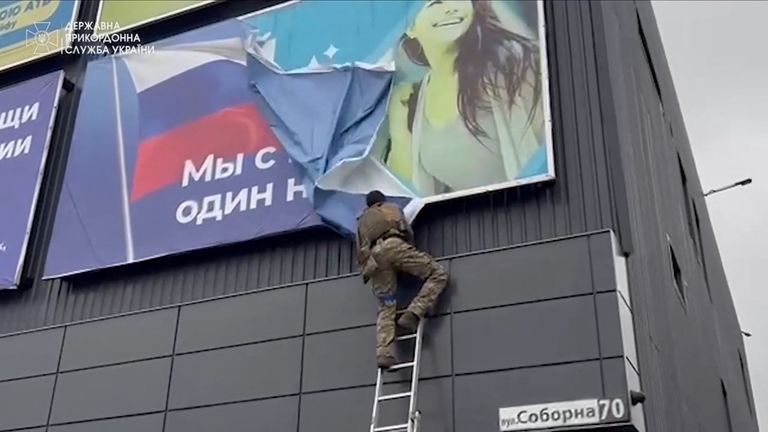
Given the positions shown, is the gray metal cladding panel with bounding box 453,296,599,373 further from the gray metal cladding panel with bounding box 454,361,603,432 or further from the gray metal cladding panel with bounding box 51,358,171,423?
the gray metal cladding panel with bounding box 51,358,171,423

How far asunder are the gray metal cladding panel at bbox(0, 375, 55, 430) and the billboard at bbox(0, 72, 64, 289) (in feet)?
5.65

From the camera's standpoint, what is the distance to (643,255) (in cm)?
1075

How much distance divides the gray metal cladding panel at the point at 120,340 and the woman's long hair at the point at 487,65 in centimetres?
406

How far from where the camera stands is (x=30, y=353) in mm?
12164

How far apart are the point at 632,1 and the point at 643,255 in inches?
217

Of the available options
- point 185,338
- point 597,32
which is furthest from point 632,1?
point 185,338

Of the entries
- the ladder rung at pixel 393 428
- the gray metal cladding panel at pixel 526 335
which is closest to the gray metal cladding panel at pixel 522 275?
the gray metal cladding panel at pixel 526 335

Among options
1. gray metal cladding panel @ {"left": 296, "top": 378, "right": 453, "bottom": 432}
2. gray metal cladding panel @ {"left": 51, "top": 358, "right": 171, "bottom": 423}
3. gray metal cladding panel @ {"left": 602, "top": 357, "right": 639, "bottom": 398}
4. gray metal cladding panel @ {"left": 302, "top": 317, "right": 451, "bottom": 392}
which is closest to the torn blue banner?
gray metal cladding panel @ {"left": 302, "top": 317, "right": 451, "bottom": 392}

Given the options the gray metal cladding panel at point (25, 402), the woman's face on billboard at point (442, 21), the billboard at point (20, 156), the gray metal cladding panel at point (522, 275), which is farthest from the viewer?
the billboard at point (20, 156)

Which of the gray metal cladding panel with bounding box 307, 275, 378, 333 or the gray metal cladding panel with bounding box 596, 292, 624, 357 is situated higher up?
the gray metal cladding panel with bounding box 307, 275, 378, 333

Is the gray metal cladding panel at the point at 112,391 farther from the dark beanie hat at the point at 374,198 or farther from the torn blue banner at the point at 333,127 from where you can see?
the dark beanie hat at the point at 374,198

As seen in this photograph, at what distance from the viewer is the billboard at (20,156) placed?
13.5m

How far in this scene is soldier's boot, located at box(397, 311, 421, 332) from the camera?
9562mm

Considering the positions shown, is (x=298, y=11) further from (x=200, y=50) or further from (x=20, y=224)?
(x=20, y=224)
